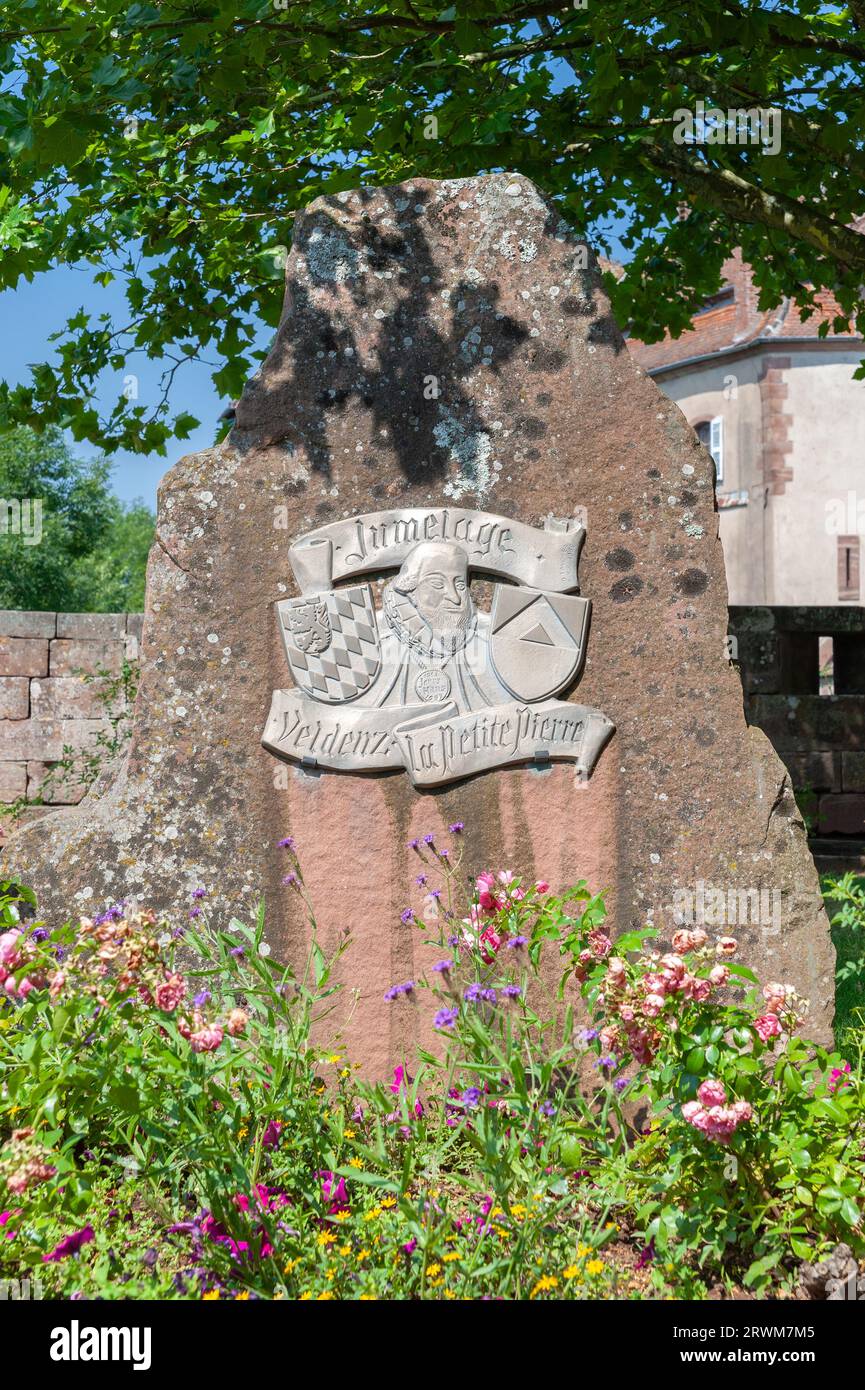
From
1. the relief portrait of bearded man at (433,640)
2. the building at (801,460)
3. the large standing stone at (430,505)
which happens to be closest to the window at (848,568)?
the building at (801,460)

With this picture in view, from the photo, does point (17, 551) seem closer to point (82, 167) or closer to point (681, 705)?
point (82, 167)

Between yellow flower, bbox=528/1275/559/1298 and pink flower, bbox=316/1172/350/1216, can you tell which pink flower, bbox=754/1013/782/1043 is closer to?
yellow flower, bbox=528/1275/559/1298

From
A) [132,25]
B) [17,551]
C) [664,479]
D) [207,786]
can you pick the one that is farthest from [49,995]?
[17,551]

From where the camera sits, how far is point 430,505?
3807 millimetres

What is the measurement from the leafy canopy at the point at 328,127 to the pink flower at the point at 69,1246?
153 inches

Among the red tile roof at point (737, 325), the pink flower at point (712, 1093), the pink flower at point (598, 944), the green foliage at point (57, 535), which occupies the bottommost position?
the pink flower at point (712, 1093)

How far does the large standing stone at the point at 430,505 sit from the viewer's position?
3705 millimetres

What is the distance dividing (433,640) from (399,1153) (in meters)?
1.52

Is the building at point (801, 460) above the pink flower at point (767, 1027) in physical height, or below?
above

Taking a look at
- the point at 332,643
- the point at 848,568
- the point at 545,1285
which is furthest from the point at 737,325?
the point at 545,1285

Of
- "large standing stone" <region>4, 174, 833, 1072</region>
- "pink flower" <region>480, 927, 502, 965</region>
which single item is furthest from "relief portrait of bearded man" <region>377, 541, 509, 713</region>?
"pink flower" <region>480, 927, 502, 965</region>

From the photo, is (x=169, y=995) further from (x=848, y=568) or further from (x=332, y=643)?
(x=848, y=568)

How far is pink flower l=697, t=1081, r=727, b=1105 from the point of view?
2561 millimetres

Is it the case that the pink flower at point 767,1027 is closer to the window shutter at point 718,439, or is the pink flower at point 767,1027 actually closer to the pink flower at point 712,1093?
the pink flower at point 712,1093
